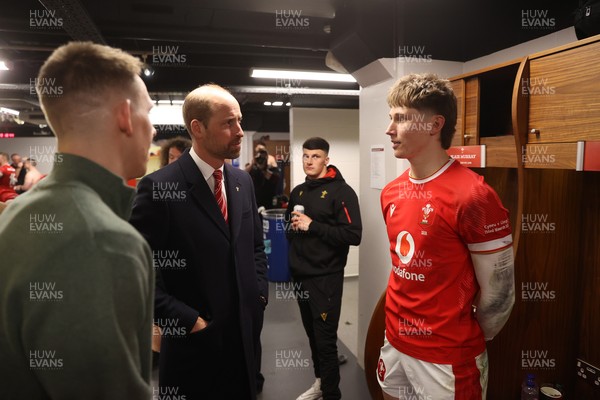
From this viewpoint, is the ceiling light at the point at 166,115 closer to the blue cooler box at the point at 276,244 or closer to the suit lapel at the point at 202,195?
the blue cooler box at the point at 276,244

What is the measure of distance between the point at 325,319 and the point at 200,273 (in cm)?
132

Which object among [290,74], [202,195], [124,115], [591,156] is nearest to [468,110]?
[591,156]

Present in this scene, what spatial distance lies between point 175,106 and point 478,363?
27.8 ft

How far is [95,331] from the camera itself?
0.73 meters

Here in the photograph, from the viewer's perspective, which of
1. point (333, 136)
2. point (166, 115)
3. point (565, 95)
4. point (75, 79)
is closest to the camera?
point (75, 79)

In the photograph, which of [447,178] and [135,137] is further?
[447,178]

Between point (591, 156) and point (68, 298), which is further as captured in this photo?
point (591, 156)

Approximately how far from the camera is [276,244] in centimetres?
529

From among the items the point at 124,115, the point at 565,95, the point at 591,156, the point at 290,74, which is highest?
the point at 290,74

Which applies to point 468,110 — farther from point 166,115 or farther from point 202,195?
point 166,115

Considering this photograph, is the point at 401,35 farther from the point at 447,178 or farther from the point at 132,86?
the point at 132,86

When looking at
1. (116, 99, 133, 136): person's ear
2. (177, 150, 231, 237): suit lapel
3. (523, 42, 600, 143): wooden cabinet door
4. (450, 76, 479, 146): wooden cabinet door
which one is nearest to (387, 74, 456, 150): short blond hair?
(523, 42, 600, 143): wooden cabinet door

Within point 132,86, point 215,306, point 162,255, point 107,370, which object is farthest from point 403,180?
point 107,370

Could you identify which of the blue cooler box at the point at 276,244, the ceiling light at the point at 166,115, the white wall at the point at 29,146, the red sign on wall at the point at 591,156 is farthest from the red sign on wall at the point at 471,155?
the white wall at the point at 29,146
